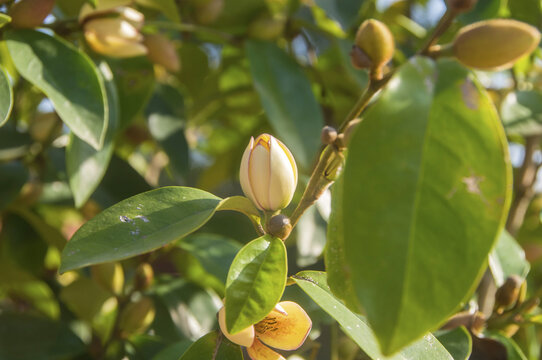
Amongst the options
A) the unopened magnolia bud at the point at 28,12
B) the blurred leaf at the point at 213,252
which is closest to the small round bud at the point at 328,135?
the blurred leaf at the point at 213,252

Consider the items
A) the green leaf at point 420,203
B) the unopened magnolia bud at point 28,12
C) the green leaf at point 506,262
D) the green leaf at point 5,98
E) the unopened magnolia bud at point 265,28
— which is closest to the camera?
the green leaf at point 420,203

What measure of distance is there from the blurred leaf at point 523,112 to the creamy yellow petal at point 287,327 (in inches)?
23.6

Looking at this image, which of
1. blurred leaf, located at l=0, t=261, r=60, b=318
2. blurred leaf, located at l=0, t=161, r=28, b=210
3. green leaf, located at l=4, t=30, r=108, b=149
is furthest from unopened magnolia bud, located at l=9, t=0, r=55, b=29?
blurred leaf, located at l=0, t=261, r=60, b=318

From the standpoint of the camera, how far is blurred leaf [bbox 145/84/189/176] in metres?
0.97

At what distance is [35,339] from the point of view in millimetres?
856

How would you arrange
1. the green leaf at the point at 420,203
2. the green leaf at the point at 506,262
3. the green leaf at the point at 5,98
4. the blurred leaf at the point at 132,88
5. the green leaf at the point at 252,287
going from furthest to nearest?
the blurred leaf at the point at 132,88
the green leaf at the point at 506,262
the green leaf at the point at 5,98
the green leaf at the point at 252,287
the green leaf at the point at 420,203

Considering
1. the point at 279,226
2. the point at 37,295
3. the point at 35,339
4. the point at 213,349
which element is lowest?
the point at 37,295

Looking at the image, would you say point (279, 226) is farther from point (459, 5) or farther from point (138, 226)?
point (459, 5)

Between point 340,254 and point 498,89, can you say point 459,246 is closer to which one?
point 340,254

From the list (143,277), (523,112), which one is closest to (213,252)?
(143,277)

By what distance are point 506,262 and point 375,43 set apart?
47cm

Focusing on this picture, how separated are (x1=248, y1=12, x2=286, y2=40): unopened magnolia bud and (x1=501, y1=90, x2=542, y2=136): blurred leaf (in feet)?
1.35

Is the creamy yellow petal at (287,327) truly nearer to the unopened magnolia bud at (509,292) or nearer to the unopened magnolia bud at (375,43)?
the unopened magnolia bud at (375,43)

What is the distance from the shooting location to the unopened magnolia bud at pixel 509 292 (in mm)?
727
